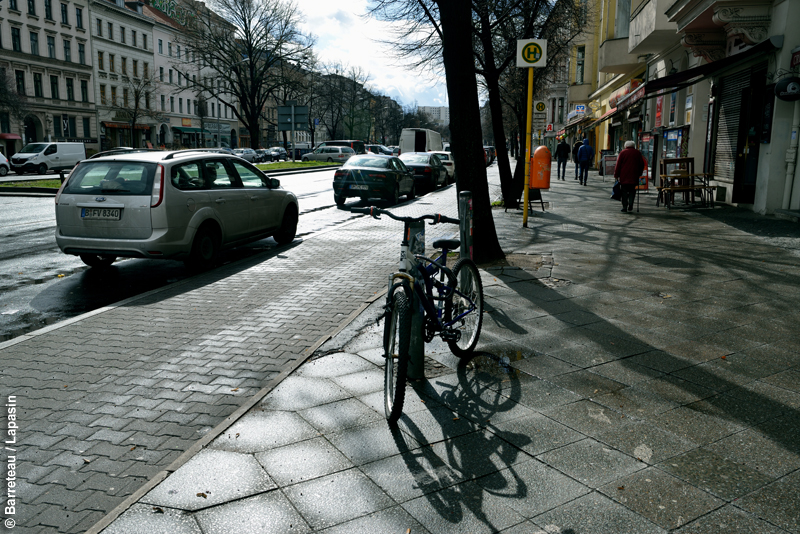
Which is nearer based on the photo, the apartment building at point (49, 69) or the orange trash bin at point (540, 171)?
the orange trash bin at point (540, 171)

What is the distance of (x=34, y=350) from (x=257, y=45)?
49547mm

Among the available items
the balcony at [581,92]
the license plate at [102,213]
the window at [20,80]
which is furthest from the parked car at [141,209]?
the window at [20,80]

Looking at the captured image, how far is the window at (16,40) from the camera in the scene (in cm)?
→ 5334

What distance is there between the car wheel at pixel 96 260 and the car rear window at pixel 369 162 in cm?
1026

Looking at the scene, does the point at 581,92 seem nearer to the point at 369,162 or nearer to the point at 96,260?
the point at 369,162

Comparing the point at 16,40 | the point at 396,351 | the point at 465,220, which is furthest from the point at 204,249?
the point at 16,40

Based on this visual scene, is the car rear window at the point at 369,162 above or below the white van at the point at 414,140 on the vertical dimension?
below

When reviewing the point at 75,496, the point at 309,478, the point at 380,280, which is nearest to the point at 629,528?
the point at 309,478

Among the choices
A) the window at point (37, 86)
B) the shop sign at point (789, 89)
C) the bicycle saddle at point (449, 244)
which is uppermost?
the window at point (37, 86)

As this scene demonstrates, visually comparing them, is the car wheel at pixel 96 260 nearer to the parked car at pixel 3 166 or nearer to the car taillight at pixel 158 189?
the car taillight at pixel 158 189

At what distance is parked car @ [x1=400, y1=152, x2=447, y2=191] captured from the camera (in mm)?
24344

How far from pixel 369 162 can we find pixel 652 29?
9273mm

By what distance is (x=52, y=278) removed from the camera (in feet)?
27.4

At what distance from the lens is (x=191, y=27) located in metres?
48.5
